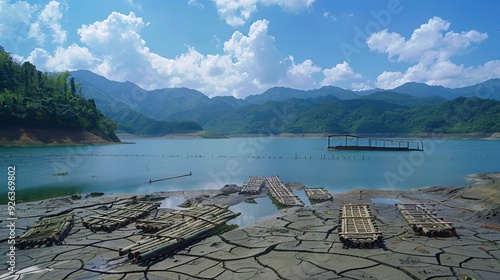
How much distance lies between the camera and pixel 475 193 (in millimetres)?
19750

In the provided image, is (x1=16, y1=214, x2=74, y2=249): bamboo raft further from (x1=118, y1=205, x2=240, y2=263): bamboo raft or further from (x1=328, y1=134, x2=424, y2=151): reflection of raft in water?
(x1=328, y1=134, x2=424, y2=151): reflection of raft in water

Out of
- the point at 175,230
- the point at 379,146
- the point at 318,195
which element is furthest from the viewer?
the point at 379,146

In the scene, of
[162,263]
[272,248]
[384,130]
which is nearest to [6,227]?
[162,263]

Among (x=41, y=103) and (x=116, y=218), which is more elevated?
(x=41, y=103)

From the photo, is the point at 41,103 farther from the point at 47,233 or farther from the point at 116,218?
the point at 47,233

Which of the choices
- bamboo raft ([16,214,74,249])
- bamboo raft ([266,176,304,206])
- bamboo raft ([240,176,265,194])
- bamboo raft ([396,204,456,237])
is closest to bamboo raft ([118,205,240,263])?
bamboo raft ([16,214,74,249])

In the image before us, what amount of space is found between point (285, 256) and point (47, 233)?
8382mm

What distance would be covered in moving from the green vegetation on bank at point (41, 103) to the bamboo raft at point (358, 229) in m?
74.0

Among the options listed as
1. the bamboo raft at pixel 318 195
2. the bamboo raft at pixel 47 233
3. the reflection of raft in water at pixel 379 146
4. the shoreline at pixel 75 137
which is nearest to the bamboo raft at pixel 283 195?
the bamboo raft at pixel 318 195

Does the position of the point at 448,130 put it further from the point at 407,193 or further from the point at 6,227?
the point at 6,227

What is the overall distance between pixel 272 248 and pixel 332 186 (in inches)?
714

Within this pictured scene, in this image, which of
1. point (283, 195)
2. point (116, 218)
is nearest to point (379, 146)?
point (283, 195)

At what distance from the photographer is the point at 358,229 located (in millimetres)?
11828

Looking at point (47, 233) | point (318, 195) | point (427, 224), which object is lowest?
point (318, 195)
